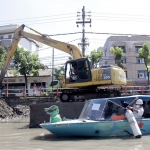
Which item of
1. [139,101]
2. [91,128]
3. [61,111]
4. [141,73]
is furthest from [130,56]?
[91,128]

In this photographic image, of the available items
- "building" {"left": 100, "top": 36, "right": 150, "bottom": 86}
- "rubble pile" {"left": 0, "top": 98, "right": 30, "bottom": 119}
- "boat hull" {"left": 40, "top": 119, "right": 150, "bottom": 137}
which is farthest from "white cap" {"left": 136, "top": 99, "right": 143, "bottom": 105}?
"building" {"left": 100, "top": 36, "right": 150, "bottom": 86}

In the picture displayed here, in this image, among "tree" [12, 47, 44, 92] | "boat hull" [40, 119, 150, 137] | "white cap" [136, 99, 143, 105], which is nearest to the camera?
"boat hull" [40, 119, 150, 137]

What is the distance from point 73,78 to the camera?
16953 mm

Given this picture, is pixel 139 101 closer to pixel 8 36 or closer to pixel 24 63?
pixel 24 63

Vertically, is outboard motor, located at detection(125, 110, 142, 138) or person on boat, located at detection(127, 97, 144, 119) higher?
person on boat, located at detection(127, 97, 144, 119)

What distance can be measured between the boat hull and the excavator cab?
21.0 ft

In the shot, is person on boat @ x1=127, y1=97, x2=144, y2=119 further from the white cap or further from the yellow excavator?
the yellow excavator

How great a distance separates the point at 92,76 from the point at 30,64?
65.0ft

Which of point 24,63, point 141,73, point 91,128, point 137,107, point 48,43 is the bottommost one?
point 91,128

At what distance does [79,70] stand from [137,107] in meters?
6.26

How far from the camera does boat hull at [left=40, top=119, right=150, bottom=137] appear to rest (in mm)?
10055

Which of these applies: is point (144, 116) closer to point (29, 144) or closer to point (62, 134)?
point (62, 134)

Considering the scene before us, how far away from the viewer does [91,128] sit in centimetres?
1011

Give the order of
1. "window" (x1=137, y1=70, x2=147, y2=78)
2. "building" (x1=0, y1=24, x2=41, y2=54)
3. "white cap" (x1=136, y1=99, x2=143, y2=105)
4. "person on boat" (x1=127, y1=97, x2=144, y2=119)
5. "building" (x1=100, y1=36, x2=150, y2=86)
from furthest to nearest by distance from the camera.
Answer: "building" (x1=0, y1=24, x2=41, y2=54) < "window" (x1=137, y1=70, x2=147, y2=78) < "building" (x1=100, y1=36, x2=150, y2=86) < "white cap" (x1=136, y1=99, x2=143, y2=105) < "person on boat" (x1=127, y1=97, x2=144, y2=119)
